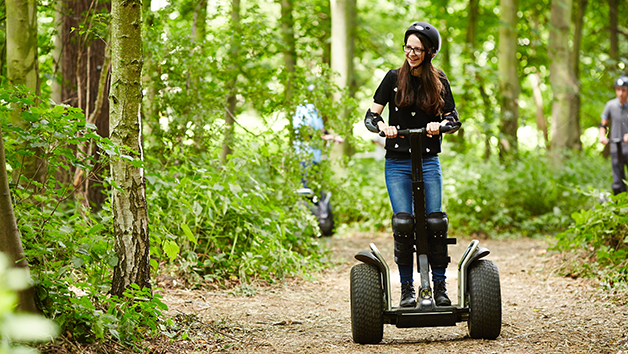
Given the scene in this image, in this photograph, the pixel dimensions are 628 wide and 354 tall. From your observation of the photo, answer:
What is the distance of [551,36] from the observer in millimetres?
13492

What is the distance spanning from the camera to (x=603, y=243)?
239 inches

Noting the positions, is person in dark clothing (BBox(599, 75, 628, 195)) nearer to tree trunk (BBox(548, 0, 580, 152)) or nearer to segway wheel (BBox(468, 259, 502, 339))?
tree trunk (BBox(548, 0, 580, 152))

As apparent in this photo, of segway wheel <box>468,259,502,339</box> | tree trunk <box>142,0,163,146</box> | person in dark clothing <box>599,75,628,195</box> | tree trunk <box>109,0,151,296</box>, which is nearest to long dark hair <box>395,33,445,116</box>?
segway wheel <box>468,259,502,339</box>

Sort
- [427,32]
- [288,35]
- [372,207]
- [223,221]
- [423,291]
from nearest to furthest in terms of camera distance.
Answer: [423,291] → [427,32] → [223,221] → [372,207] → [288,35]

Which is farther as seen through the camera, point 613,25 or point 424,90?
point 613,25

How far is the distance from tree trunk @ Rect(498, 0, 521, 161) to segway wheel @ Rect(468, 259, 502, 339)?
32.3 ft

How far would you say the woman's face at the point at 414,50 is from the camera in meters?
3.91

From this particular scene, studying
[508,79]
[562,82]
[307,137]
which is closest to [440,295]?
[307,137]

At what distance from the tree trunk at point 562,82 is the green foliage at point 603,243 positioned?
6836mm

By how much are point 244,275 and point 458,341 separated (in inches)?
98.6

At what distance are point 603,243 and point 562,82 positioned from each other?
7869 millimetres

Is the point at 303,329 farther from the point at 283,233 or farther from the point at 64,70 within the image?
the point at 64,70

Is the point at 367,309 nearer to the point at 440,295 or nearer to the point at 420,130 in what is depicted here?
the point at 440,295

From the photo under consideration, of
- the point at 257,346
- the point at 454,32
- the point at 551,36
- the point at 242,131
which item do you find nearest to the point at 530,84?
the point at 454,32
